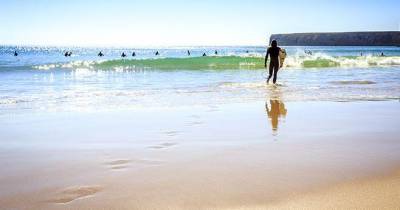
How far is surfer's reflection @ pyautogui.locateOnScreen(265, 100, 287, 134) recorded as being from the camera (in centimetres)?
607

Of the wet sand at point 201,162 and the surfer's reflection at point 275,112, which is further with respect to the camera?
the surfer's reflection at point 275,112

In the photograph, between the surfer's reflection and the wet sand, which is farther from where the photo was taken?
the surfer's reflection

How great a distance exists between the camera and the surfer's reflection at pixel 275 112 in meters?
6.07

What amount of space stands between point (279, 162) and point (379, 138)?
1.69 metres

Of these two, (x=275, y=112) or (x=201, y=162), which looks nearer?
(x=201, y=162)

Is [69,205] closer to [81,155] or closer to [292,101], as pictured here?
[81,155]

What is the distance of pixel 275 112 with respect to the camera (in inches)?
291

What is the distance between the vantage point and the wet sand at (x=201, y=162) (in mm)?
2994

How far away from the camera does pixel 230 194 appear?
305 cm

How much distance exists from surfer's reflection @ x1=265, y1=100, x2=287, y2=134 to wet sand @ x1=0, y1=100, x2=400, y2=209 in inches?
3.1

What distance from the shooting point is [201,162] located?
3.97 metres

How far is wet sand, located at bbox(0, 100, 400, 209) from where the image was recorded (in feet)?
9.82

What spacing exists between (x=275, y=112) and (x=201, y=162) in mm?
3665

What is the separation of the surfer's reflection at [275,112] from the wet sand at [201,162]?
78 mm
